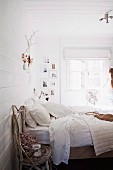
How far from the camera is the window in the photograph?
18.6 feet

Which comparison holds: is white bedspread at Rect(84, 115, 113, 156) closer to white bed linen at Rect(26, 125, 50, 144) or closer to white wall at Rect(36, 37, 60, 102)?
white bed linen at Rect(26, 125, 50, 144)

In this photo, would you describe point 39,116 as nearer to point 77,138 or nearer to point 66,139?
point 66,139

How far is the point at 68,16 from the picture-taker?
3.75 metres

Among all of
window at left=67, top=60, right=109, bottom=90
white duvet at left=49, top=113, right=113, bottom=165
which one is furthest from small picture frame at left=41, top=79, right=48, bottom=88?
white duvet at left=49, top=113, right=113, bottom=165

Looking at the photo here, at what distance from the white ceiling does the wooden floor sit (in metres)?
2.46

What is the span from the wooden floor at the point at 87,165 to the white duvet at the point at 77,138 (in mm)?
191

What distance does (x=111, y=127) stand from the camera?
2.65m

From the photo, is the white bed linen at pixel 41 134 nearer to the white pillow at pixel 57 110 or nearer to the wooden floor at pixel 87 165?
the wooden floor at pixel 87 165

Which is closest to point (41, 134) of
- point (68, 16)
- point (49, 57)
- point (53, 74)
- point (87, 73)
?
point (68, 16)

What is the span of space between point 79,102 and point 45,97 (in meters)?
1.04

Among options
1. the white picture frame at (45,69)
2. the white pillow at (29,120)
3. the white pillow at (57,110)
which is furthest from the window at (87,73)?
the white pillow at (29,120)

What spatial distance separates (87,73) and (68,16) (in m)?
2.35

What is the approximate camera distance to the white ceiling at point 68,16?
3.13 m

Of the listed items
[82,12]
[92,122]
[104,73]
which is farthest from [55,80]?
[92,122]
